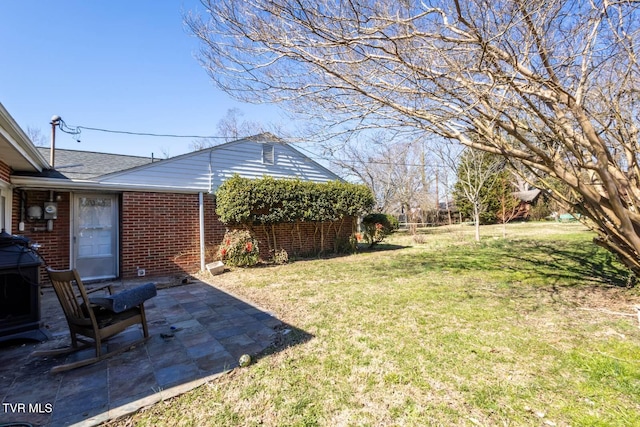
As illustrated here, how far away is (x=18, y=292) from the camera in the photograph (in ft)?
12.0

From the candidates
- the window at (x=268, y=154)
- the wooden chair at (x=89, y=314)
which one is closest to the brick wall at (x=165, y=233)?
the window at (x=268, y=154)

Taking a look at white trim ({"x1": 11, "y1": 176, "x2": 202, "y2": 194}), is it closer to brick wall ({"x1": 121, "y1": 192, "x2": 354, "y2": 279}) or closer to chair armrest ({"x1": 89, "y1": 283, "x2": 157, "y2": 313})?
brick wall ({"x1": 121, "y1": 192, "x2": 354, "y2": 279})

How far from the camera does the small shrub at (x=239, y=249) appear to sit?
8023 mm

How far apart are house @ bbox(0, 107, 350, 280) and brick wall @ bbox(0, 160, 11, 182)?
2 cm

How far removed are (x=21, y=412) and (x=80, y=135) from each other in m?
13.4

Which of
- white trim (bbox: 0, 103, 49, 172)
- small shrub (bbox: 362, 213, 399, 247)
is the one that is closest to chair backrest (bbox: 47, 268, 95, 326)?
→ white trim (bbox: 0, 103, 49, 172)

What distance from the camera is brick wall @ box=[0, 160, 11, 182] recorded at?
17.2 feet

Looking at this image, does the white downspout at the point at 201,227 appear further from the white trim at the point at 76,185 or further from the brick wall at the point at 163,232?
the white trim at the point at 76,185

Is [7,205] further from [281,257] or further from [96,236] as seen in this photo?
[281,257]

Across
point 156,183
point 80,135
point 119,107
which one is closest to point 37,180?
point 156,183

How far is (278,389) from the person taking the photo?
252 cm

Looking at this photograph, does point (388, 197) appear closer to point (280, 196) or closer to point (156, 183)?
point (280, 196)

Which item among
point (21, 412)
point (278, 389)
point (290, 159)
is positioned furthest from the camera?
point (290, 159)

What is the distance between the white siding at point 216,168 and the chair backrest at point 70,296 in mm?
4628
